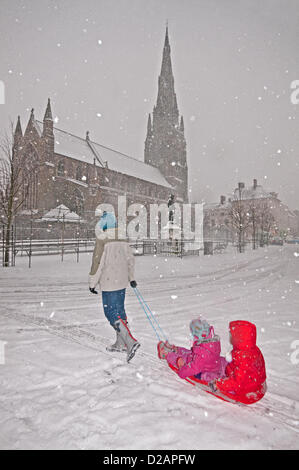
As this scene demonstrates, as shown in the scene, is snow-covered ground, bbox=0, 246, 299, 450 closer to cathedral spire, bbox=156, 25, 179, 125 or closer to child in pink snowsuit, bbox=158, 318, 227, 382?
child in pink snowsuit, bbox=158, 318, 227, 382

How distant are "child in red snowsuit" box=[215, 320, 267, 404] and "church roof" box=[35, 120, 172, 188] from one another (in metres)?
41.0

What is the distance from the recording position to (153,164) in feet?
230

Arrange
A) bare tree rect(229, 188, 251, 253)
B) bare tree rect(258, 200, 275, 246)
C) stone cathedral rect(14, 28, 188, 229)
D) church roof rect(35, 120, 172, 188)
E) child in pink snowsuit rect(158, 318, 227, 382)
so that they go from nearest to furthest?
child in pink snowsuit rect(158, 318, 227, 382), bare tree rect(229, 188, 251, 253), stone cathedral rect(14, 28, 188, 229), bare tree rect(258, 200, 275, 246), church roof rect(35, 120, 172, 188)

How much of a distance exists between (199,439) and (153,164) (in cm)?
7096

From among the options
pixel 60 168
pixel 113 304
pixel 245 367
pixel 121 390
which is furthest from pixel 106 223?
pixel 60 168

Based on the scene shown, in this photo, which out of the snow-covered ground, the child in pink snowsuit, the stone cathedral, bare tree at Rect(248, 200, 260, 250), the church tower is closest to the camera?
the snow-covered ground

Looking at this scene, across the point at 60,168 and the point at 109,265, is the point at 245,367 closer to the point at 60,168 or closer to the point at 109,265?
the point at 109,265

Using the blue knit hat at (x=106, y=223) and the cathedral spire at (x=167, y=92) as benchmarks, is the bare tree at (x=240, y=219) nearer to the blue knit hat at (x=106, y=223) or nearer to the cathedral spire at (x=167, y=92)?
the blue knit hat at (x=106, y=223)

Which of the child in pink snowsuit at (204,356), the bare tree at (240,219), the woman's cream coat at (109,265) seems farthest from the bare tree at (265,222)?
the child in pink snowsuit at (204,356)

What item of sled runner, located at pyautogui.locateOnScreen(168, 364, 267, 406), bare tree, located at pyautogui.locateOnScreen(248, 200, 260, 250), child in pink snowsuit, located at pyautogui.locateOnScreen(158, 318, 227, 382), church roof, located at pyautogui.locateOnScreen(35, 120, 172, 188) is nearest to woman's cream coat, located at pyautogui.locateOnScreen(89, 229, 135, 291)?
child in pink snowsuit, located at pyautogui.locateOnScreen(158, 318, 227, 382)

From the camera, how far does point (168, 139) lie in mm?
67812

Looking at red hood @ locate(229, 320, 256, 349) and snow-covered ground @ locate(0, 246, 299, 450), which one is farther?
red hood @ locate(229, 320, 256, 349)

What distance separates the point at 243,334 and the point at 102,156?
52911 millimetres

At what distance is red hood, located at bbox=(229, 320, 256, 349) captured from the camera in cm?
252
